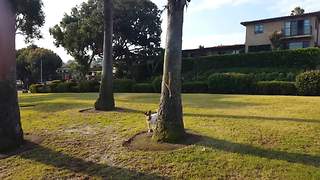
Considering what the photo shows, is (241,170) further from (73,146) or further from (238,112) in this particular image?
(238,112)

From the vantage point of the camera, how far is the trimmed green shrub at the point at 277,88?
2298 centimetres

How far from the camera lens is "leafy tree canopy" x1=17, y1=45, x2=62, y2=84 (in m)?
74.2

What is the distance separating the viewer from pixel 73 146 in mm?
A: 10930

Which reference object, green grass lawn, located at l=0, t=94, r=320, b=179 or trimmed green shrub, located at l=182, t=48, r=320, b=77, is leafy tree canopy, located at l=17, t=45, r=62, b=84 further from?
green grass lawn, located at l=0, t=94, r=320, b=179

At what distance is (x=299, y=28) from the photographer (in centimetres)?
4159

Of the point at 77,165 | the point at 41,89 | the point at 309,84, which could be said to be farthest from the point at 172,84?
the point at 41,89

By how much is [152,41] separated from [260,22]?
12.1m

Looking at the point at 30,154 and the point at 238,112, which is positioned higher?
the point at 238,112

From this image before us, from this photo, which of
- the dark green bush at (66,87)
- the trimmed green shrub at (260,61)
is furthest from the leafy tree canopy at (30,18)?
the trimmed green shrub at (260,61)

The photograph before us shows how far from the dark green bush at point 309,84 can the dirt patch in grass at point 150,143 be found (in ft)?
42.2

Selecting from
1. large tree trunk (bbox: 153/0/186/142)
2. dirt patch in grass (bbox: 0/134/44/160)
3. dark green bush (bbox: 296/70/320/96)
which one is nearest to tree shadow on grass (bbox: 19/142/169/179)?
dirt patch in grass (bbox: 0/134/44/160)

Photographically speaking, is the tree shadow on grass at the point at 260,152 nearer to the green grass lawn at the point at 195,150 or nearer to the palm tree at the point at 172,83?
the green grass lawn at the point at 195,150

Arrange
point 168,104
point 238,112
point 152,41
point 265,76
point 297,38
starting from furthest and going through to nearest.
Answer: point 152,41 → point 297,38 → point 265,76 → point 238,112 → point 168,104

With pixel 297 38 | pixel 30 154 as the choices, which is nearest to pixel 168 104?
pixel 30 154
